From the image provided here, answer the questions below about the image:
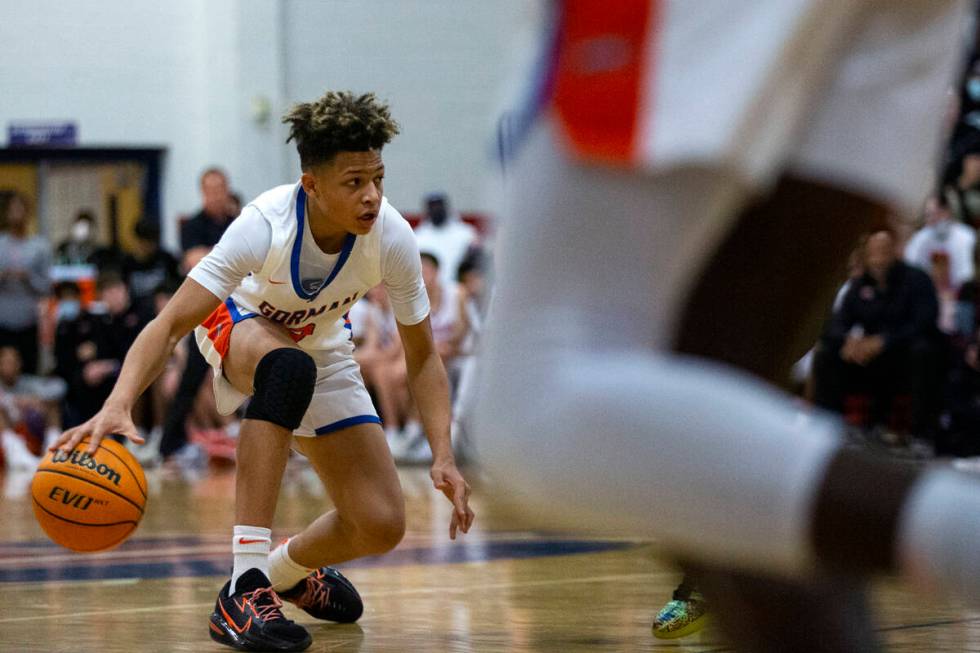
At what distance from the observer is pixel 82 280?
14.7m

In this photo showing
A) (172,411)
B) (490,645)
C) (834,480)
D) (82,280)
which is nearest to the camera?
(834,480)

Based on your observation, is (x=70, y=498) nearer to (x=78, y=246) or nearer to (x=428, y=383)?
(x=428, y=383)

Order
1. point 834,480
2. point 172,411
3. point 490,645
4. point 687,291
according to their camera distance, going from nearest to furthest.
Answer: point 834,480, point 687,291, point 490,645, point 172,411

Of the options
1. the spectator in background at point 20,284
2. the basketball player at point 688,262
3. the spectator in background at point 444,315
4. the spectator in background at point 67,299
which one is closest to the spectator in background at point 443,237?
the spectator in background at point 444,315

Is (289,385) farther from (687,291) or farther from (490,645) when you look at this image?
(687,291)

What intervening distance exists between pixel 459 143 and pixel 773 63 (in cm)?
1613

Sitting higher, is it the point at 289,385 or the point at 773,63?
the point at 773,63

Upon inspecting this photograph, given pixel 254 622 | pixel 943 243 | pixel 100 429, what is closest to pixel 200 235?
pixel 943 243

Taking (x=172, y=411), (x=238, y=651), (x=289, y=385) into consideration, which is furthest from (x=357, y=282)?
(x=172, y=411)

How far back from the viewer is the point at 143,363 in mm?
3881

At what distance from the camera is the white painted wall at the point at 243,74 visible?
55.3 ft

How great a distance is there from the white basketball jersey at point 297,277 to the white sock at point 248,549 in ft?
2.03

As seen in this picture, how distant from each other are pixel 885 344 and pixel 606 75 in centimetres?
881

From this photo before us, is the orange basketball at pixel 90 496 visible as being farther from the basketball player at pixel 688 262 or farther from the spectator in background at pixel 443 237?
the spectator in background at pixel 443 237
